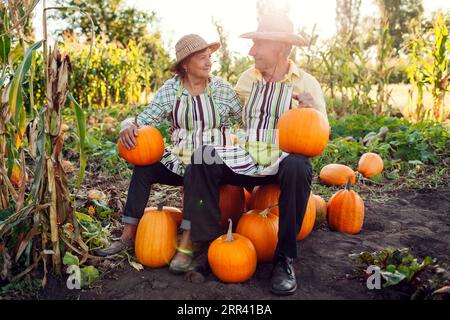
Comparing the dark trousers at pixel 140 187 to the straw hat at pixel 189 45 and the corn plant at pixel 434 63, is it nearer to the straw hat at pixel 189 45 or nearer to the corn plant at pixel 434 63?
the straw hat at pixel 189 45

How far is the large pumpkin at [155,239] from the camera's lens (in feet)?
8.48

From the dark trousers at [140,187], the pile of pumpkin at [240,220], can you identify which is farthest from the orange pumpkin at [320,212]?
the dark trousers at [140,187]

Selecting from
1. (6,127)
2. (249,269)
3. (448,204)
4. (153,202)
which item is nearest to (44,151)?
(6,127)

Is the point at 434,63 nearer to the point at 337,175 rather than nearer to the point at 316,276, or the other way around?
the point at 337,175

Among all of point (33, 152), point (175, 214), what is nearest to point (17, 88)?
point (33, 152)

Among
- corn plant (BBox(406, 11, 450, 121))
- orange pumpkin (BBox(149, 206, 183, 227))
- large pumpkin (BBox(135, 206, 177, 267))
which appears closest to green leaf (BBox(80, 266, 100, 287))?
large pumpkin (BBox(135, 206, 177, 267))

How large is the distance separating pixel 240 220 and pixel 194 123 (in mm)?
679

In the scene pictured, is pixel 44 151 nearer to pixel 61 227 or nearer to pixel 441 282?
pixel 61 227

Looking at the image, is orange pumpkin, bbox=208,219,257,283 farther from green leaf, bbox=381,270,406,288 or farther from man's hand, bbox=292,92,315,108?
man's hand, bbox=292,92,315,108

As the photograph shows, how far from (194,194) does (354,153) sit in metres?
2.82

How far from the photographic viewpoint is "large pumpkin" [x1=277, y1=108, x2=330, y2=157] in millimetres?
2547

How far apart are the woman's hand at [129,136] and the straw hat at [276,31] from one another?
0.89 m

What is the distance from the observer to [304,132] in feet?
8.34

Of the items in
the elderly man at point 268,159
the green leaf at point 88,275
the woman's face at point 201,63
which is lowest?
the green leaf at point 88,275
